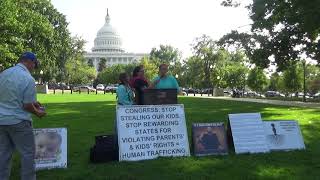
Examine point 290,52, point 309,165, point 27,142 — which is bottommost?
point 309,165

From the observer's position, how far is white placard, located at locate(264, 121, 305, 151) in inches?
437

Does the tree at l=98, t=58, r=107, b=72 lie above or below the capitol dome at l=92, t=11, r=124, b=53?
below

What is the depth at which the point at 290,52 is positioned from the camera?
41406 millimetres

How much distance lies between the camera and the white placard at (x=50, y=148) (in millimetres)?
9305

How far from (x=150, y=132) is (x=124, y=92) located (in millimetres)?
1136

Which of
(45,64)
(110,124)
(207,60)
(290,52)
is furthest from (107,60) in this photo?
(110,124)

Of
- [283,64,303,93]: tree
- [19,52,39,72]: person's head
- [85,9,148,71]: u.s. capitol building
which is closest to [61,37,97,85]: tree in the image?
[283,64,303,93]: tree

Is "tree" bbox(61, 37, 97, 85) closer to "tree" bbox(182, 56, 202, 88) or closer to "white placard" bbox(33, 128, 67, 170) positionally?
"tree" bbox(182, 56, 202, 88)

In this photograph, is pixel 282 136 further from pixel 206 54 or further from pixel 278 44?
pixel 206 54

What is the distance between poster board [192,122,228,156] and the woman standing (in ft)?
4.58

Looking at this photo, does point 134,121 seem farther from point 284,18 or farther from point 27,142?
point 284,18

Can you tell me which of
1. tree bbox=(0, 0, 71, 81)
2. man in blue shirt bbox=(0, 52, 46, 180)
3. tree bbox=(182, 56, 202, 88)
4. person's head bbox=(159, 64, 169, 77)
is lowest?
man in blue shirt bbox=(0, 52, 46, 180)

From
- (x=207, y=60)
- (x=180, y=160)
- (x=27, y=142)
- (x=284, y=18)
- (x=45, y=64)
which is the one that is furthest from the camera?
(x=207, y=60)

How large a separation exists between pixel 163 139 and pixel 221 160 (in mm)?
1137
